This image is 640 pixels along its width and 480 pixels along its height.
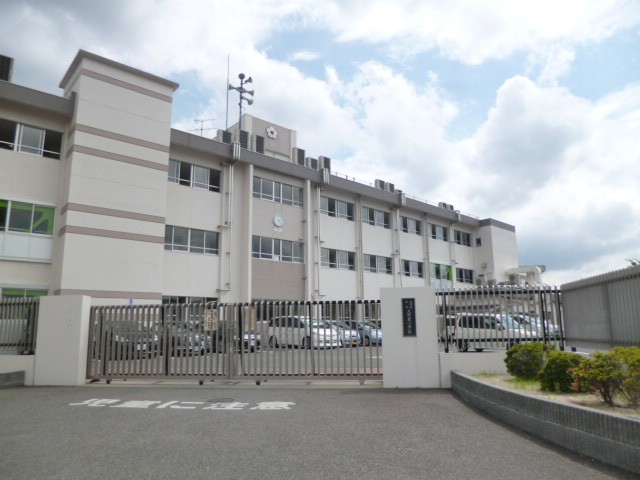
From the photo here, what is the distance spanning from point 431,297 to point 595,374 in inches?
188

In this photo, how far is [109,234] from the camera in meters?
22.3

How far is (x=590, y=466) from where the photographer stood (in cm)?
491

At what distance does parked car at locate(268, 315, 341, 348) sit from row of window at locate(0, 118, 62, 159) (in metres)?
16.9

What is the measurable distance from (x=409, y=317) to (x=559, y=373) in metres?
3.88

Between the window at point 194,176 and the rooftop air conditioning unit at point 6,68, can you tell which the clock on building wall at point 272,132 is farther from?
the rooftop air conditioning unit at point 6,68

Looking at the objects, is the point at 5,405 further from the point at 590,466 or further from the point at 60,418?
the point at 590,466

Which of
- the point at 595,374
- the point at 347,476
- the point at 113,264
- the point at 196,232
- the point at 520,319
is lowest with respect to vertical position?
the point at 347,476

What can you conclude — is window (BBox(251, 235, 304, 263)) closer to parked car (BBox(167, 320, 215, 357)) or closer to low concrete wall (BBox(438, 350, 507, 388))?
parked car (BBox(167, 320, 215, 357))

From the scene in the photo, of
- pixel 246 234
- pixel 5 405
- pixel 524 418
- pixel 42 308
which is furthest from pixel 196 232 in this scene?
pixel 524 418

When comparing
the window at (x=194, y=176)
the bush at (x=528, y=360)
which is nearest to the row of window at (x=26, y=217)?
the window at (x=194, y=176)

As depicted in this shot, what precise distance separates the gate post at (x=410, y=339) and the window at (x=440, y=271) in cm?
3173

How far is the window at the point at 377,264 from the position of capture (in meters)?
36.5

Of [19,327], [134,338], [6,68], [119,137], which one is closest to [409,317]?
[134,338]

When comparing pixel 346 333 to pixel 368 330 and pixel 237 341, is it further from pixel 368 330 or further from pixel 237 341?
pixel 237 341
